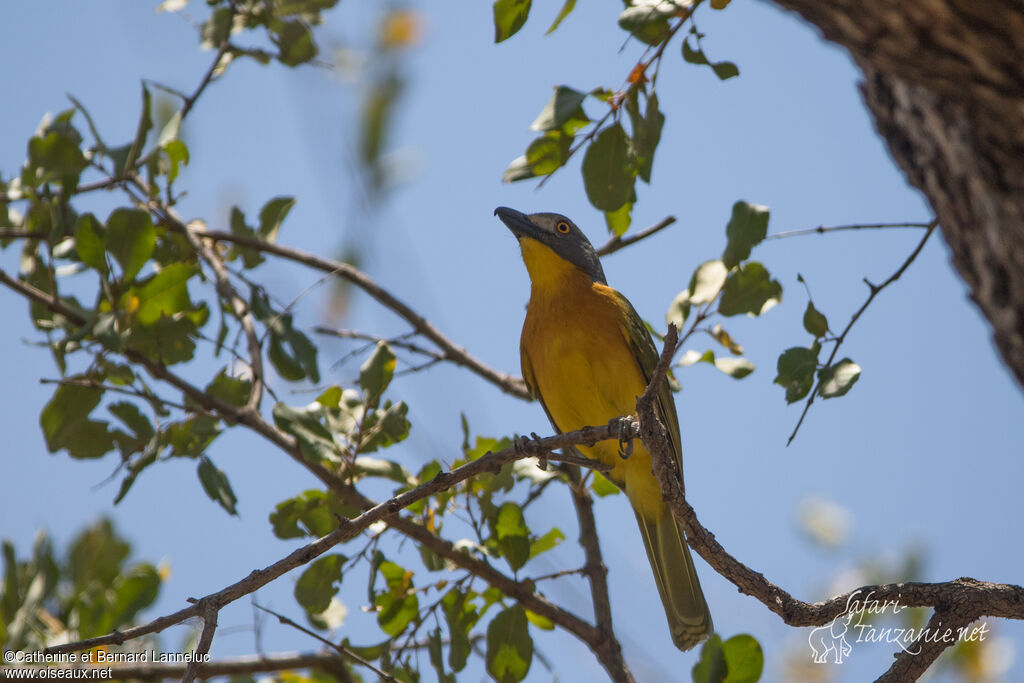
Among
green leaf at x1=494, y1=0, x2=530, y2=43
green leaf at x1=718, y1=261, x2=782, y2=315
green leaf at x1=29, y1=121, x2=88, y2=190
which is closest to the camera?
green leaf at x1=494, y1=0, x2=530, y2=43

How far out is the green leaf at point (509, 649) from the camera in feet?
14.8

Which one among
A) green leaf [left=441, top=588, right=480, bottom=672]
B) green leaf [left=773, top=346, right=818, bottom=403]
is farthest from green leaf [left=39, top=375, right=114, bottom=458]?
green leaf [left=773, top=346, right=818, bottom=403]

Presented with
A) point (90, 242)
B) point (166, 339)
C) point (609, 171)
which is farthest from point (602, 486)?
point (90, 242)

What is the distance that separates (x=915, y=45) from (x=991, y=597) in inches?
101

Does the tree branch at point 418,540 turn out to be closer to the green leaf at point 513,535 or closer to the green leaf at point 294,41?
the green leaf at point 513,535

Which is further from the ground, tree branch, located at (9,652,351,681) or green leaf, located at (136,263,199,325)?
green leaf, located at (136,263,199,325)

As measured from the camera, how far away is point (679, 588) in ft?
19.1

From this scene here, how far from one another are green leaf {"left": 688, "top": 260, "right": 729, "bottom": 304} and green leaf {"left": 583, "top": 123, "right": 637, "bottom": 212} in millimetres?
667

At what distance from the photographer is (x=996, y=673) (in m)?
6.45

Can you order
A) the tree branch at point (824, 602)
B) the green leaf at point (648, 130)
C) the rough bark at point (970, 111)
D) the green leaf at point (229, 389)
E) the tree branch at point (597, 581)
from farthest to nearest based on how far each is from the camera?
the green leaf at point (229, 389), the tree branch at point (597, 581), the green leaf at point (648, 130), the tree branch at point (824, 602), the rough bark at point (970, 111)

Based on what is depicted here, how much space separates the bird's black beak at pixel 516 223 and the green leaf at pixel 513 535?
288cm

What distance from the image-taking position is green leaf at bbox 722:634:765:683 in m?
3.91

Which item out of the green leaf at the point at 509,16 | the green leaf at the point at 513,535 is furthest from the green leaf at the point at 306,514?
the green leaf at the point at 509,16

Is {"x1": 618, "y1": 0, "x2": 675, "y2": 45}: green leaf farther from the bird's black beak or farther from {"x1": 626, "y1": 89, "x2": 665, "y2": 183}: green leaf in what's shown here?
the bird's black beak
